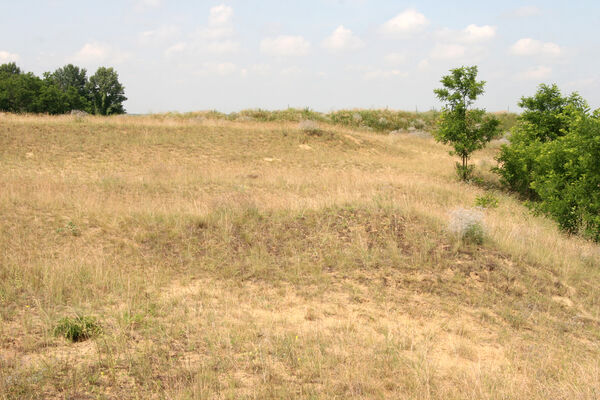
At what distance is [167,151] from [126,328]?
1419 centimetres

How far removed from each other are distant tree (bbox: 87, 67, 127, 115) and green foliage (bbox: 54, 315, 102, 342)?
2197 inches

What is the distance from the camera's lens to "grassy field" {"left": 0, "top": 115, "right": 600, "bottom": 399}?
12.0ft

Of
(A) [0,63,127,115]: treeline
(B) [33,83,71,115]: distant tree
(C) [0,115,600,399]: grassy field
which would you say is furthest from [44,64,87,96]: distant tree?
(C) [0,115,600,399]: grassy field

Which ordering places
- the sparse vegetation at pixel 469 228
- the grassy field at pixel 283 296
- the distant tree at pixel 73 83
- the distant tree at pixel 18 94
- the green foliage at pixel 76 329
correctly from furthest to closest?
the distant tree at pixel 73 83 → the distant tree at pixel 18 94 → the sparse vegetation at pixel 469 228 → the green foliage at pixel 76 329 → the grassy field at pixel 283 296

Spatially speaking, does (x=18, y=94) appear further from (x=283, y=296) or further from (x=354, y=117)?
(x=283, y=296)

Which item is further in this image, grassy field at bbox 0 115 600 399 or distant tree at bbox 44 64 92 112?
distant tree at bbox 44 64 92 112

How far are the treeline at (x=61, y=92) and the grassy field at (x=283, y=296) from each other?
29711 millimetres

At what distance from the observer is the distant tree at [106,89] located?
5472cm

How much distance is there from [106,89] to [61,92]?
8837mm

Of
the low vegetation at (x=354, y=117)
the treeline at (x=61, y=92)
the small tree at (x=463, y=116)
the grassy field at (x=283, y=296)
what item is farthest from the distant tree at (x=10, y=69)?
the small tree at (x=463, y=116)

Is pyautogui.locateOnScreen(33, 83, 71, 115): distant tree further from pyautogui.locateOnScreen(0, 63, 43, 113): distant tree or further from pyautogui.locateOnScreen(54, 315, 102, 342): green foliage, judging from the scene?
pyautogui.locateOnScreen(54, 315, 102, 342): green foliage

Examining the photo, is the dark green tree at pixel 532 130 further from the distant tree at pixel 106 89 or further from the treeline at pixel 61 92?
the distant tree at pixel 106 89

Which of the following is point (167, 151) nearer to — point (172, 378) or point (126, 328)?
point (126, 328)

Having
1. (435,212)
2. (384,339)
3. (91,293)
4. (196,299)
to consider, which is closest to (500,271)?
(435,212)
